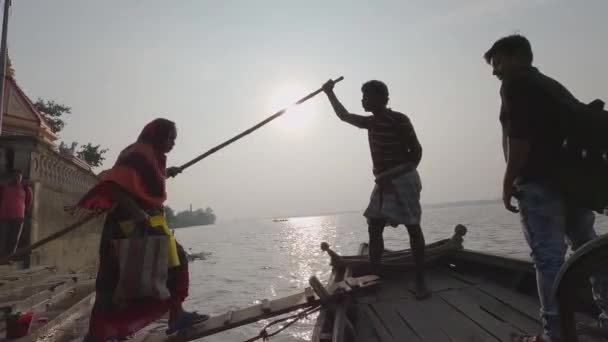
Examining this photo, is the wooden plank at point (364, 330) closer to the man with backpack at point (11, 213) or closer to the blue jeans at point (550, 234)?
the blue jeans at point (550, 234)

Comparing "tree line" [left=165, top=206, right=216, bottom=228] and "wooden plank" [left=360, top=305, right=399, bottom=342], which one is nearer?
"wooden plank" [left=360, top=305, right=399, bottom=342]

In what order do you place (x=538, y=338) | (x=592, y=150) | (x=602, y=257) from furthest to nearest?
(x=538, y=338)
(x=592, y=150)
(x=602, y=257)

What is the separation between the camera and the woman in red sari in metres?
2.63

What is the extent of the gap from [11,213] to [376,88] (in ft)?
26.0

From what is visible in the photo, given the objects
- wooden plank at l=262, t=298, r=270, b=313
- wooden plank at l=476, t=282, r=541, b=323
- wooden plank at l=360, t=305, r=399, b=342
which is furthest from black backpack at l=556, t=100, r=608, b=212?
wooden plank at l=262, t=298, r=270, b=313

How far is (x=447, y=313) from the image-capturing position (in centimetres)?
303

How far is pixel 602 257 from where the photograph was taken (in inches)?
64.0

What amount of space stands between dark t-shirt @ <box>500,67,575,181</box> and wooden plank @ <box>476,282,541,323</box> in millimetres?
1459

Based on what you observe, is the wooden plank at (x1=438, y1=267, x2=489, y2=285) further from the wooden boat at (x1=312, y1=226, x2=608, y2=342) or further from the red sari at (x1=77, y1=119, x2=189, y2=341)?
the red sari at (x1=77, y1=119, x2=189, y2=341)

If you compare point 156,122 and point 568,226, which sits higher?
point 156,122

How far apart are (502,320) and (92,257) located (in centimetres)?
1486

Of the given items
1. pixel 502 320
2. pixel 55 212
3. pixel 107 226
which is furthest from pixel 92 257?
pixel 502 320

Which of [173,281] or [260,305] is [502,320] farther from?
[173,281]

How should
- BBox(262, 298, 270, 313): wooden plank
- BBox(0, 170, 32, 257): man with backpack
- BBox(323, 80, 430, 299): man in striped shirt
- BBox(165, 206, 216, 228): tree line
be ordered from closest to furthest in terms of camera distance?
1. BBox(262, 298, 270, 313): wooden plank
2. BBox(323, 80, 430, 299): man in striped shirt
3. BBox(0, 170, 32, 257): man with backpack
4. BBox(165, 206, 216, 228): tree line
